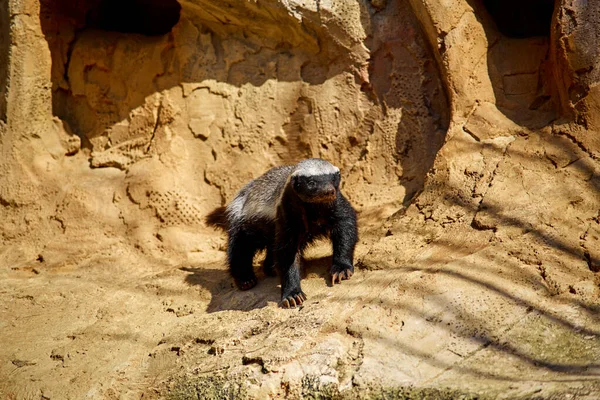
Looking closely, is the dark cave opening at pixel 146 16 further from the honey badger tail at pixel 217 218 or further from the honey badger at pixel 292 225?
the honey badger at pixel 292 225

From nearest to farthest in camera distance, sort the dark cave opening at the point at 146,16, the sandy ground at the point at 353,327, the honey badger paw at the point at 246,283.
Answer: the sandy ground at the point at 353,327 < the honey badger paw at the point at 246,283 < the dark cave opening at the point at 146,16

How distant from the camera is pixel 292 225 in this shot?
6496 millimetres

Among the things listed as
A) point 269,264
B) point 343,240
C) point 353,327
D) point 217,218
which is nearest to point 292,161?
point 217,218

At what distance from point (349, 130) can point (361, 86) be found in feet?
1.67

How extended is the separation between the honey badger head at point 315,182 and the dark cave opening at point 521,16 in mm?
2797

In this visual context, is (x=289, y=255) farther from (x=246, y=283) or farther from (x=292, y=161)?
(x=292, y=161)

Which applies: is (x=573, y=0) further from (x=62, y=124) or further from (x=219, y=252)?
(x=62, y=124)

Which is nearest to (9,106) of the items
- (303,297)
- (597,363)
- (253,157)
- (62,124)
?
(62,124)

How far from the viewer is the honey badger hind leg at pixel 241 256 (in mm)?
6863

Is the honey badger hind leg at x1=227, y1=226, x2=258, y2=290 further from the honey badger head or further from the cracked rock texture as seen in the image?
the honey badger head

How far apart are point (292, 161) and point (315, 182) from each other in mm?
2231

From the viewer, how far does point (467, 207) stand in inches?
251

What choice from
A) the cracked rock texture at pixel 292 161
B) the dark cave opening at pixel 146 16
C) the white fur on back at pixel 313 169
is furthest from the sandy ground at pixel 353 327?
the dark cave opening at pixel 146 16

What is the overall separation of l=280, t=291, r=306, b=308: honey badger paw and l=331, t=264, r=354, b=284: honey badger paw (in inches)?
13.2
